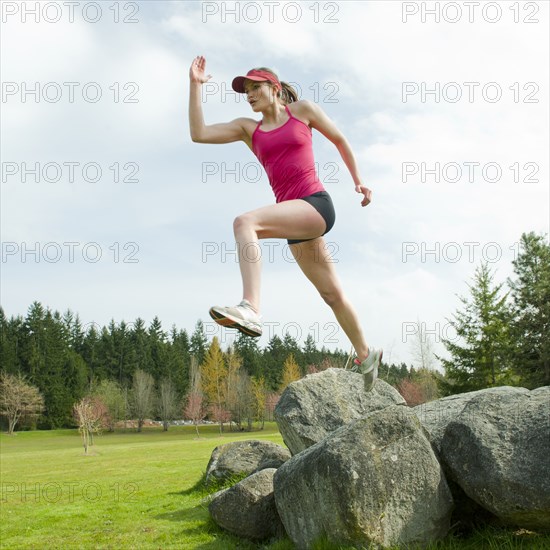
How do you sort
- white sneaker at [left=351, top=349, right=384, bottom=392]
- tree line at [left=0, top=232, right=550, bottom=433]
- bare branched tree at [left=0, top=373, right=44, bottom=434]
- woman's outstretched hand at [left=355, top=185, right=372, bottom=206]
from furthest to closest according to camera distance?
bare branched tree at [left=0, top=373, right=44, bottom=434]
tree line at [left=0, top=232, right=550, bottom=433]
white sneaker at [left=351, top=349, right=384, bottom=392]
woman's outstretched hand at [left=355, top=185, right=372, bottom=206]

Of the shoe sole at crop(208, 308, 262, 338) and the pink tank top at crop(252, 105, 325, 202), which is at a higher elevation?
the pink tank top at crop(252, 105, 325, 202)

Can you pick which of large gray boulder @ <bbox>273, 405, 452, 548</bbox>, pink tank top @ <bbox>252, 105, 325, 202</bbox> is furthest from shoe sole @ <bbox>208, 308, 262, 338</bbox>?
large gray boulder @ <bbox>273, 405, 452, 548</bbox>

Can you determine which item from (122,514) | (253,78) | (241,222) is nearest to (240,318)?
(241,222)

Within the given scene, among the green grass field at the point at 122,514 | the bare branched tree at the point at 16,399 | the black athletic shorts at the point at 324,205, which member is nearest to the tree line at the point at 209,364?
the bare branched tree at the point at 16,399

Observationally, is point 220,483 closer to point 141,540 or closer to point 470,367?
point 141,540

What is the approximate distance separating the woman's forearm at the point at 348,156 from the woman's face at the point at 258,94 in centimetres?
65

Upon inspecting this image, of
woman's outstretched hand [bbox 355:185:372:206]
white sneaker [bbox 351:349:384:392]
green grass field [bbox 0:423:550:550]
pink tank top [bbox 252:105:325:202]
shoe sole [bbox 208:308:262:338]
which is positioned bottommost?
green grass field [bbox 0:423:550:550]

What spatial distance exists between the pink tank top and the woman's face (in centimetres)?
18

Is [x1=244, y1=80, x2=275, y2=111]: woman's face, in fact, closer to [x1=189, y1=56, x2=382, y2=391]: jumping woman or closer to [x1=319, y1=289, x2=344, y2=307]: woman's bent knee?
[x1=189, y1=56, x2=382, y2=391]: jumping woman

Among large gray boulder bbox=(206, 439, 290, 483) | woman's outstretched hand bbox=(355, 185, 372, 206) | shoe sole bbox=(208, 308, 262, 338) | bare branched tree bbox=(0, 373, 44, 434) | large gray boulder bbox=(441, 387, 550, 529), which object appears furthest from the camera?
bare branched tree bbox=(0, 373, 44, 434)

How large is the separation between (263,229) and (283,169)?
0.56 meters

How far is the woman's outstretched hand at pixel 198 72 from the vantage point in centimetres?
418

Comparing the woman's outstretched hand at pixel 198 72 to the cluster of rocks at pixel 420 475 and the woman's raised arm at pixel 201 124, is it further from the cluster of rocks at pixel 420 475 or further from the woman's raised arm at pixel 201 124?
the cluster of rocks at pixel 420 475

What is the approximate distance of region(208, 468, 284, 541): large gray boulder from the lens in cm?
1167
